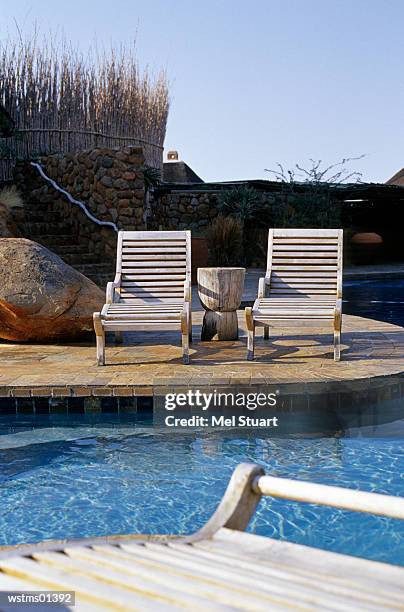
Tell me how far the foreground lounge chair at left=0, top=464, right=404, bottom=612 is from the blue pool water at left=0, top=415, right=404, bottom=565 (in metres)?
1.88

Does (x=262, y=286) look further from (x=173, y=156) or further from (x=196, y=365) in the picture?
(x=173, y=156)

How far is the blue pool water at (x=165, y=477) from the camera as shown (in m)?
3.80

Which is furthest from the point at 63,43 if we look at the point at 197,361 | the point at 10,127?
the point at 197,361

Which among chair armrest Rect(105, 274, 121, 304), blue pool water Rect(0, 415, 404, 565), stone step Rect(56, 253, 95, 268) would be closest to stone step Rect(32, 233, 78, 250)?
stone step Rect(56, 253, 95, 268)

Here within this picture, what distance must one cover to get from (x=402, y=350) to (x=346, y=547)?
3355 millimetres

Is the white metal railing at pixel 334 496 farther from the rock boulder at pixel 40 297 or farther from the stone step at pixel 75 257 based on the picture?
the stone step at pixel 75 257

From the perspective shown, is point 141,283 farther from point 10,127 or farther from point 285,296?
point 10,127

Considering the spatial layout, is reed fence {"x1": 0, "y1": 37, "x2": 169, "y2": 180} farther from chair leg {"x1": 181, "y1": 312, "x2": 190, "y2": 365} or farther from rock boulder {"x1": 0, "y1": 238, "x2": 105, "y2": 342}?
chair leg {"x1": 181, "y1": 312, "x2": 190, "y2": 365}

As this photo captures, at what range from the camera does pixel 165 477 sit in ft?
14.8

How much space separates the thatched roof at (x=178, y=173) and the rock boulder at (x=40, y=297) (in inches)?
723

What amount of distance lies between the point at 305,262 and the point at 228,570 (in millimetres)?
5845

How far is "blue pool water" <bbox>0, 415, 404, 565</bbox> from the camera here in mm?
3801

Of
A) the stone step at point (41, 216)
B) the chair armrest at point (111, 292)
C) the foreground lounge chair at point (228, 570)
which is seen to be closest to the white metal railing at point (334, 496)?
the foreground lounge chair at point (228, 570)

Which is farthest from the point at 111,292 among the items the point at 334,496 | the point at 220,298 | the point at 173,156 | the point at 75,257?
the point at 173,156
